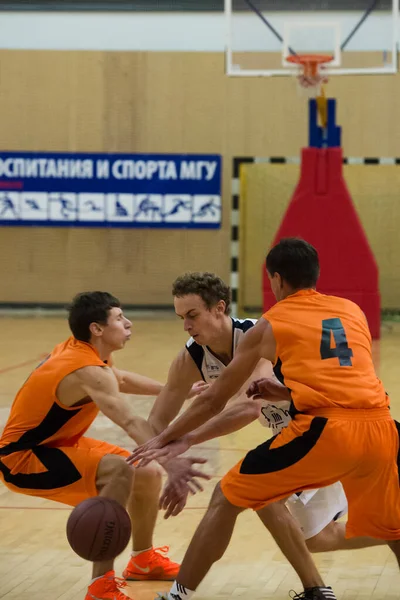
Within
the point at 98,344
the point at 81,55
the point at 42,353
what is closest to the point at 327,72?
the point at 81,55

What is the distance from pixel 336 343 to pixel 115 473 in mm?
1313

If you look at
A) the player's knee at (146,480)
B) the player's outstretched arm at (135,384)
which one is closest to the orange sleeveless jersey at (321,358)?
the player's knee at (146,480)

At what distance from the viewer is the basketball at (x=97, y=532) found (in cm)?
435

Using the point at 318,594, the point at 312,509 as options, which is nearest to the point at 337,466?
the point at 318,594

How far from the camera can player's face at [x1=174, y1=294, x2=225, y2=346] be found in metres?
4.71

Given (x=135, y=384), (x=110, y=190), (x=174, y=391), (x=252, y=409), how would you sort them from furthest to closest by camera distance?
(x=110, y=190)
(x=135, y=384)
(x=174, y=391)
(x=252, y=409)

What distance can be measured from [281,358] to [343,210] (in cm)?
1053

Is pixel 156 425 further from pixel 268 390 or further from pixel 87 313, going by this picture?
pixel 268 390

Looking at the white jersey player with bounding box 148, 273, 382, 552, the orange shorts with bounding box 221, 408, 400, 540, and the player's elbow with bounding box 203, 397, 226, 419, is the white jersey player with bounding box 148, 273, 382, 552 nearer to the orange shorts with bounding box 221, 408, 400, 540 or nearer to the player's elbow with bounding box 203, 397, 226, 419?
the player's elbow with bounding box 203, 397, 226, 419

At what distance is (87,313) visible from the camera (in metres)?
5.07

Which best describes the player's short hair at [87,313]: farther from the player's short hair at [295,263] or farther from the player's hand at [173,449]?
the player's short hair at [295,263]

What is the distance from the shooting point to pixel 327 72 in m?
14.8

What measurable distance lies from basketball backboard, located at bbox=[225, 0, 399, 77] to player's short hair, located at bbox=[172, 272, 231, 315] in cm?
1040

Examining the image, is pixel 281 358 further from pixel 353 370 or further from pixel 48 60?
pixel 48 60
